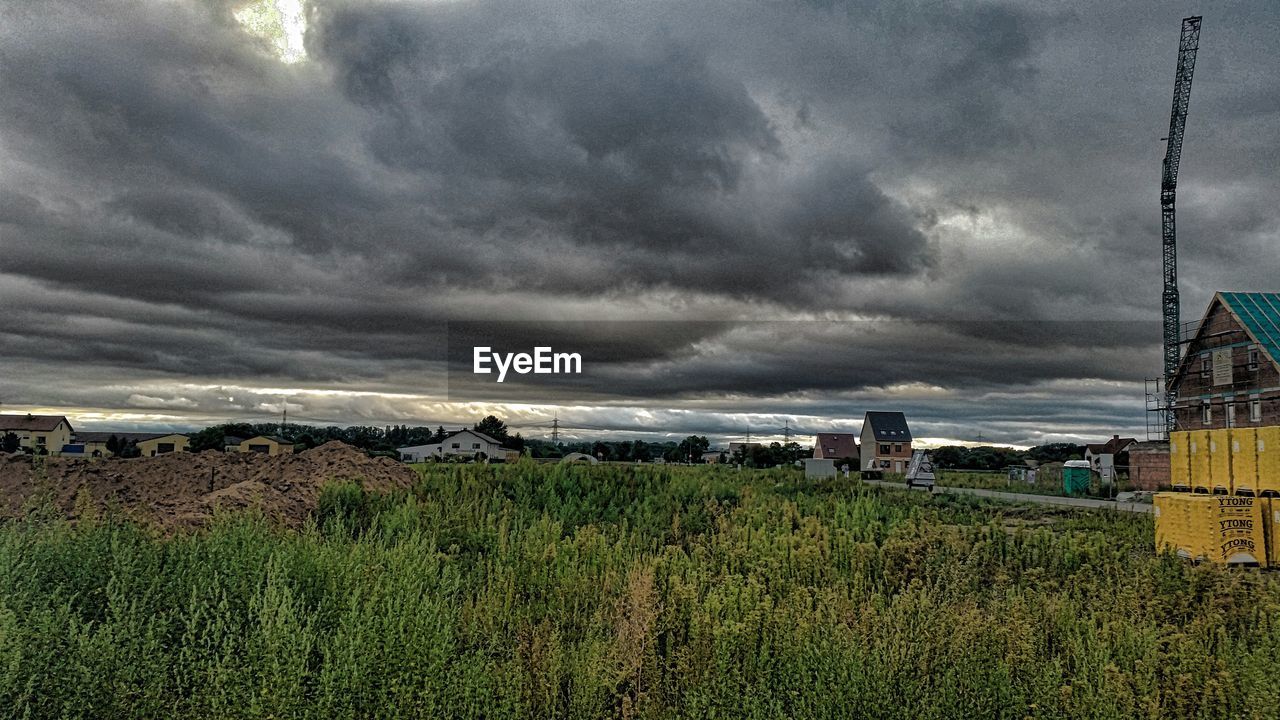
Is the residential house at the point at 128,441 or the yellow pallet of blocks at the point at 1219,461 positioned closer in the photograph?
the yellow pallet of blocks at the point at 1219,461

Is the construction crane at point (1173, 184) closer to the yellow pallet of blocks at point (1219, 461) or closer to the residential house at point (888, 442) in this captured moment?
the residential house at point (888, 442)

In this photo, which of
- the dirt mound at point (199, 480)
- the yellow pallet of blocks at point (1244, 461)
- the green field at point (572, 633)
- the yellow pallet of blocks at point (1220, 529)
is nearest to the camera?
the green field at point (572, 633)

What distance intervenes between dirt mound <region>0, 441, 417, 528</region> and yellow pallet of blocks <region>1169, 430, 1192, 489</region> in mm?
15028

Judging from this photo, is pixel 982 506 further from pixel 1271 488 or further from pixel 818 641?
pixel 818 641

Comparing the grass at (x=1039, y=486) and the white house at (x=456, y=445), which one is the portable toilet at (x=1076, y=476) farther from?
the white house at (x=456, y=445)

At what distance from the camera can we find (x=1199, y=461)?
13.9 metres

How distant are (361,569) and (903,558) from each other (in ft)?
22.2

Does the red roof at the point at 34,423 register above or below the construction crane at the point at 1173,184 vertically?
below

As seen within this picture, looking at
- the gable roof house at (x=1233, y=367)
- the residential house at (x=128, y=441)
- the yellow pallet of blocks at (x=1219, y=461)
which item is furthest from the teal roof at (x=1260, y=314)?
the residential house at (x=128, y=441)

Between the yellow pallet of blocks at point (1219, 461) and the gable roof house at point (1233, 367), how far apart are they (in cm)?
2491

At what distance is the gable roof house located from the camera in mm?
33438

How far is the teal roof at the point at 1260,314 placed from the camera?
111 ft

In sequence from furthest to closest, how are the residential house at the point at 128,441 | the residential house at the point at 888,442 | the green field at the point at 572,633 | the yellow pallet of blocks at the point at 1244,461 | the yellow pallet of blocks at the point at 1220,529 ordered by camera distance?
1. the residential house at the point at 888,442
2. the residential house at the point at 128,441
3. the yellow pallet of blocks at the point at 1244,461
4. the yellow pallet of blocks at the point at 1220,529
5. the green field at the point at 572,633

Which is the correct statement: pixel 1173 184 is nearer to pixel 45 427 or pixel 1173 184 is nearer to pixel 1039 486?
pixel 1039 486
